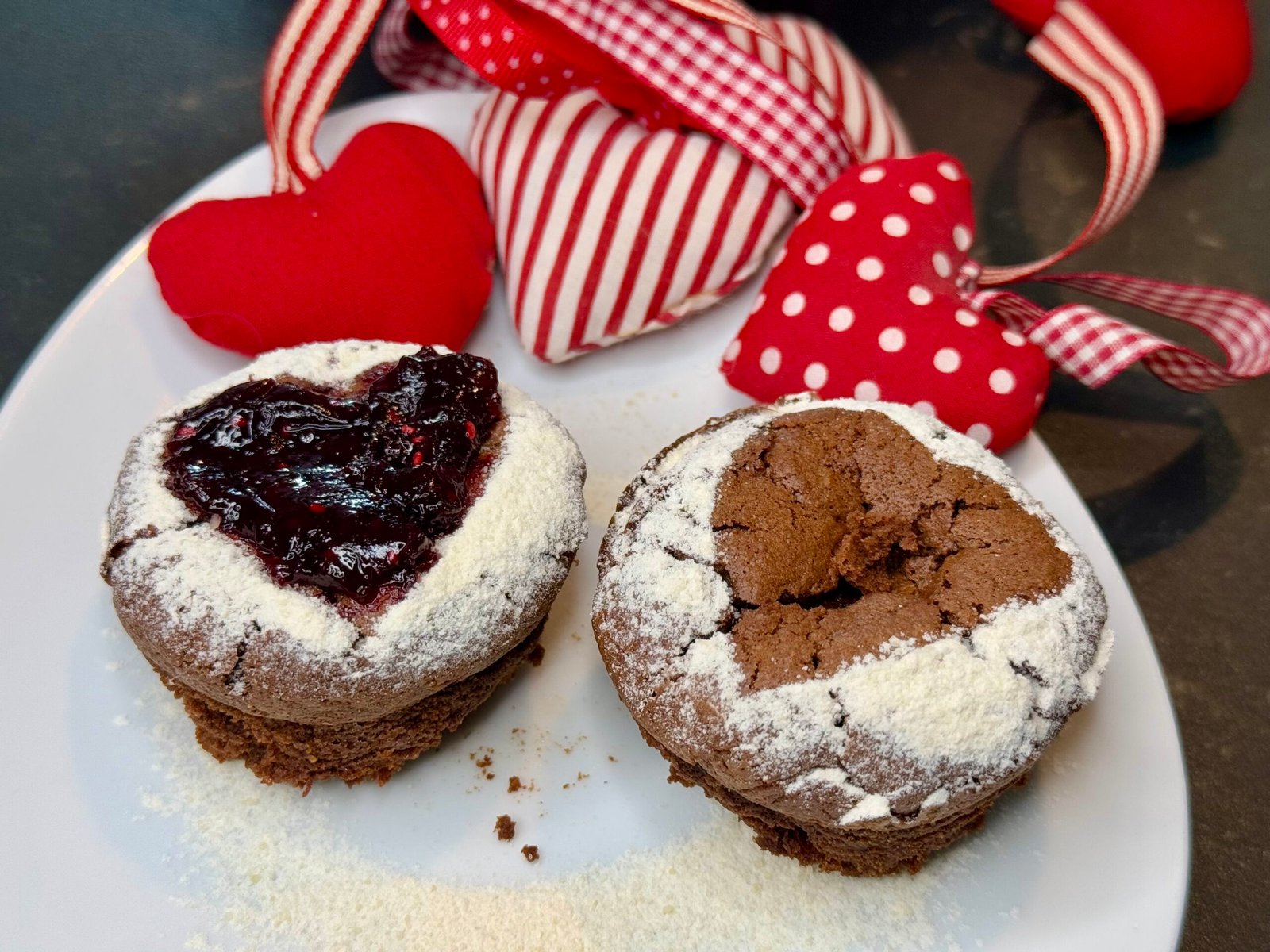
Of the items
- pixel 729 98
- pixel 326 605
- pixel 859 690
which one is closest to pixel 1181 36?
pixel 729 98

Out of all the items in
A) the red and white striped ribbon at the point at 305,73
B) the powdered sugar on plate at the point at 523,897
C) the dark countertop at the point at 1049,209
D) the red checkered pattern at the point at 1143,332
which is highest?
the red and white striped ribbon at the point at 305,73

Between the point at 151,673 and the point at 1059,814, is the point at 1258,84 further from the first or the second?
the point at 151,673

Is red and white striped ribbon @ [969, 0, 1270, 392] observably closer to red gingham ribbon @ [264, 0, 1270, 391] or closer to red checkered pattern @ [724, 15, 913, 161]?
red gingham ribbon @ [264, 0, 1270, 391]

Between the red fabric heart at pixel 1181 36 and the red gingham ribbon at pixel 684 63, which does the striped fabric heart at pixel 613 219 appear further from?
the red fabric heart at pixel 1181 36

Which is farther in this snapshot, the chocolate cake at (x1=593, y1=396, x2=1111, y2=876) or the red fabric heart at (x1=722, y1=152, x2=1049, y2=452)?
the red fabric heart at (x1=722, y1=152, x2=1049, y2=452)

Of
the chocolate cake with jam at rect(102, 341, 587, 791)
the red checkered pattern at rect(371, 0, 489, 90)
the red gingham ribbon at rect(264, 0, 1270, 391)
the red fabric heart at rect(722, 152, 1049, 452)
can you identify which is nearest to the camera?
the chocolate cake with jam at rect(102, 341, 587, 791)

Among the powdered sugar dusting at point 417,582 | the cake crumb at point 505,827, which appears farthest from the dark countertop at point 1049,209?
the cake crumb at point 505,827

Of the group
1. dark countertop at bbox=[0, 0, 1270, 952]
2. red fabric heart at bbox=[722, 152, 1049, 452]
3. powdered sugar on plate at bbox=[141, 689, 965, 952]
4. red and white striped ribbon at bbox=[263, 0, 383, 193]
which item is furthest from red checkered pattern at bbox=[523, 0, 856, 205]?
powdered sugar on plate at bbox=[141, 689, 965, 952]

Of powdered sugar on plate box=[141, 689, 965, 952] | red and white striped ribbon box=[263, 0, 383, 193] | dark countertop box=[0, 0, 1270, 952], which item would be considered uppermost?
red and white striped ribbon box=[263, 0, 383, 193]
